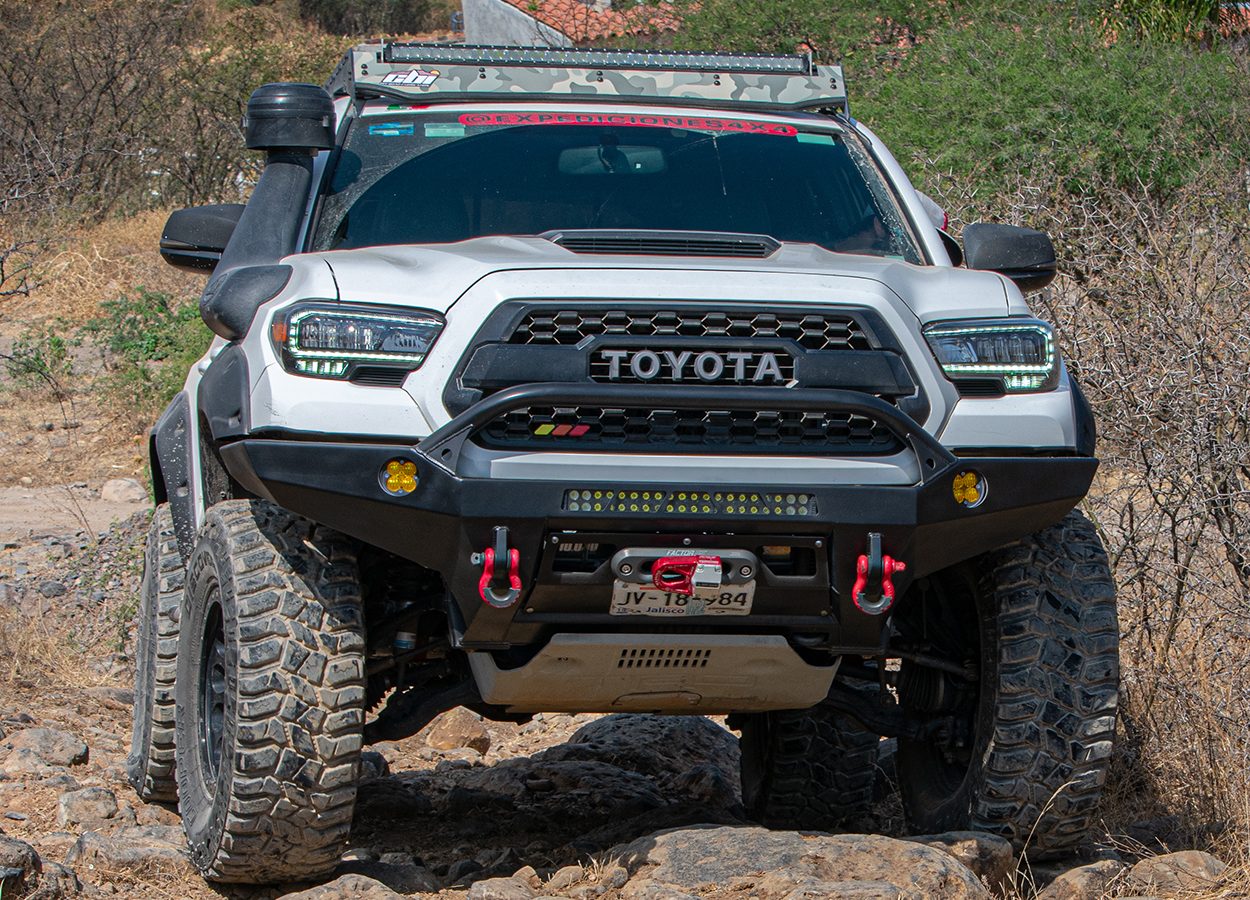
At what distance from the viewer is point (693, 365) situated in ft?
12.5

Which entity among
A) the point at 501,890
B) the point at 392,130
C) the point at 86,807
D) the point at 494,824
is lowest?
the point at 494,824

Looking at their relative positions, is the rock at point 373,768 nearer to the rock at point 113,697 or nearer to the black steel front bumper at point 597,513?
the rock at point 113,697

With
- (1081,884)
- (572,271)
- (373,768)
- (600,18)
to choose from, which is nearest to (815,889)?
(1081,884)

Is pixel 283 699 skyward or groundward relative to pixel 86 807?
skyward

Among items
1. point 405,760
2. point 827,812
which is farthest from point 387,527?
point 405,760

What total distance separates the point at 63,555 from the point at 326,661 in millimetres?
5459

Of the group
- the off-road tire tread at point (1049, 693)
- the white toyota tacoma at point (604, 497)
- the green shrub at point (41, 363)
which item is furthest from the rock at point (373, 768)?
the green shrub at point (41, 363)

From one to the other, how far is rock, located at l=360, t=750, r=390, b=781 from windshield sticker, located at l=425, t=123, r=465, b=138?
7.22 ft

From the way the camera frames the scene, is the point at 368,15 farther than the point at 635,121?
Yes

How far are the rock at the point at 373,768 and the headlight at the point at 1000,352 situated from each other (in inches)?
109

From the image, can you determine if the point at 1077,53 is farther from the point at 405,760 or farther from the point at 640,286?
the point at 640,286

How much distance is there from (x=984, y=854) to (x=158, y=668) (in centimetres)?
252

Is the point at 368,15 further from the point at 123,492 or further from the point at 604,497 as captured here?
the point at 604,497

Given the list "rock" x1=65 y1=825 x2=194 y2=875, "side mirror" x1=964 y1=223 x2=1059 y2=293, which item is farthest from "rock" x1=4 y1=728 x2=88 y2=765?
"side mirror" x1=964 y1=223 x2=1059 y2=293
